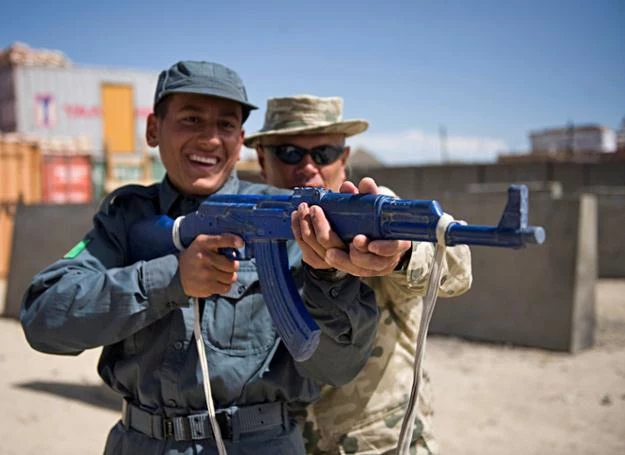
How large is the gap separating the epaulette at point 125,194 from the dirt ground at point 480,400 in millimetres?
3227

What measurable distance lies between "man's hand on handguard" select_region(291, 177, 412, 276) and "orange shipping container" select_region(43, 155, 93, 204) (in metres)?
15.5

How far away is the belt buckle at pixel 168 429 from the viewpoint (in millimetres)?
1928

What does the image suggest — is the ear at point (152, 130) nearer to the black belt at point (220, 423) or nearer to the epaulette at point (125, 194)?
the epaulette at point (125, 194)

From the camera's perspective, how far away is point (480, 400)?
225 inches

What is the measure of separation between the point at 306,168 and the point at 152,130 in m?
0.67

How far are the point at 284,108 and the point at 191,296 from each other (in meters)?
1.24

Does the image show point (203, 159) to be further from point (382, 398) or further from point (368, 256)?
point (382, 398)

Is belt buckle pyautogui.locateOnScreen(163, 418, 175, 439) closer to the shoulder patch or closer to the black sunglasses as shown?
the shoulder patch

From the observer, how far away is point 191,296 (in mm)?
1904

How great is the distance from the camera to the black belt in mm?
1906

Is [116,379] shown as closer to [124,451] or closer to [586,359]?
[124,451]

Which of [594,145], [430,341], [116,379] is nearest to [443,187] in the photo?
[430,341]

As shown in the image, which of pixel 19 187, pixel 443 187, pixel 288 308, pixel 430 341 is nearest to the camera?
pixel 288 308

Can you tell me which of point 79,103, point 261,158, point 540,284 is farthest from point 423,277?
point 79,103
